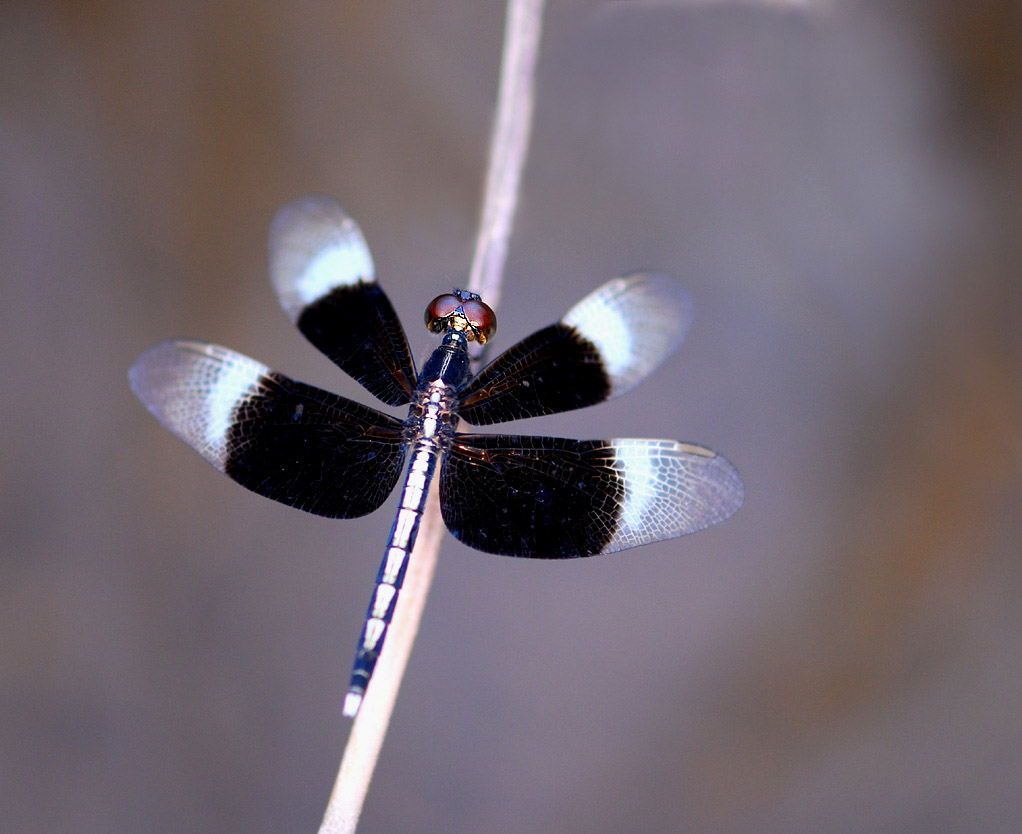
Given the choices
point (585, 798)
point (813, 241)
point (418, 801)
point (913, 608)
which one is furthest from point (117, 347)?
point (913, 608)

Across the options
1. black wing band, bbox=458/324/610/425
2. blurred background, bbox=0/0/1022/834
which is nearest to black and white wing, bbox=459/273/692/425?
black wing band, bbox=458/324/610/425

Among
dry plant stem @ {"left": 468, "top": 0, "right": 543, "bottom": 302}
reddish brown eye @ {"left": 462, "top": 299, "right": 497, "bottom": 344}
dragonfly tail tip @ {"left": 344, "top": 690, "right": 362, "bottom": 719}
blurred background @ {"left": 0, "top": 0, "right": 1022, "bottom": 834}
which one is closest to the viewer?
dragonfly tail tip @ {"left": 344, "top": 690, "right": 362, "bottom": 719}

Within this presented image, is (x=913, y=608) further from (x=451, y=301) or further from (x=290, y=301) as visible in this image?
(x=290, y=301)

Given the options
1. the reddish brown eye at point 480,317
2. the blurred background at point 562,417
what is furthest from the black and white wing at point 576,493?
the blurred background at point 562,417

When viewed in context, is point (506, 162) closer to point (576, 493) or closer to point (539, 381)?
point (539, 381)

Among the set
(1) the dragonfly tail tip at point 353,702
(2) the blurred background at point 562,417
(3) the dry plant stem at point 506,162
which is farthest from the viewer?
(2) the blurred background at point 562,417

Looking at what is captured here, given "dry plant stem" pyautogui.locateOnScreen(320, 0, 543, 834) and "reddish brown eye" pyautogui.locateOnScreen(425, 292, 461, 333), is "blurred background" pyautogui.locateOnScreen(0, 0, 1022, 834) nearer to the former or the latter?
"dry plant stem" pyautogui.locateOnScreen(320, 0, 543, 834)

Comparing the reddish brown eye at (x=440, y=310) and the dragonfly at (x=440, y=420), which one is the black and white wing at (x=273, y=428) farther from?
the reddish brown eye at (x=440, y=310)
